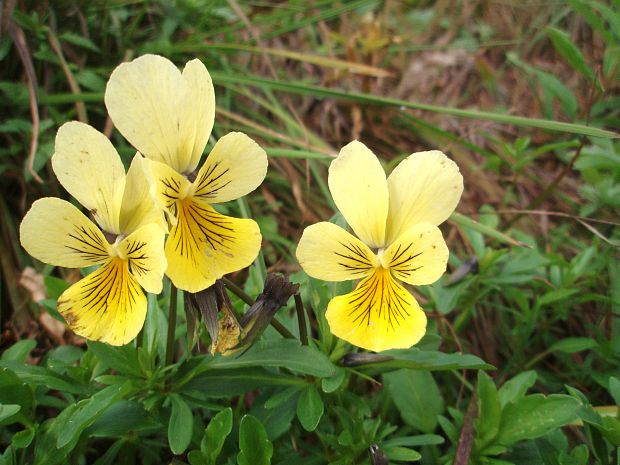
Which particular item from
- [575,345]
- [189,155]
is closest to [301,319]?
[189,155]

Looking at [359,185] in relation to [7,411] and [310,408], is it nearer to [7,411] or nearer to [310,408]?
[310,408]

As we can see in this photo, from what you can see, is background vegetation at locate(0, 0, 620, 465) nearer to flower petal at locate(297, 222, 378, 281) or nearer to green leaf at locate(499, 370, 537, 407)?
green leaf at locate(499, 370, 537, 407)

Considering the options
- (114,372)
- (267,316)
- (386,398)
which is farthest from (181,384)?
(386,398)

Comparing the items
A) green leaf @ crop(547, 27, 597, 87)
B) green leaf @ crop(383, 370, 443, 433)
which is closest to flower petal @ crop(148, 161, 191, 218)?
green leaf @ crop(383, 370, 443, 433)

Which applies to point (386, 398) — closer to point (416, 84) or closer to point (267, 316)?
point (267, 316)

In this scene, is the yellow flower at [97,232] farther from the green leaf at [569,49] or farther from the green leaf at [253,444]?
the green leaf at [569,49]

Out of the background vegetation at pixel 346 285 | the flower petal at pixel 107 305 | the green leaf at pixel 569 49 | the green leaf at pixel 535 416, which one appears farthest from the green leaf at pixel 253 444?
the green leaf at pixel 569 49
